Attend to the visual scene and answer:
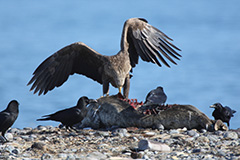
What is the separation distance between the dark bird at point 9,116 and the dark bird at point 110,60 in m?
4.22

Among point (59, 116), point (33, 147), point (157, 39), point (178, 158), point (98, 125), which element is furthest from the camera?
point (157, 39)

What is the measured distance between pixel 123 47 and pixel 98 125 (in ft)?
12.3

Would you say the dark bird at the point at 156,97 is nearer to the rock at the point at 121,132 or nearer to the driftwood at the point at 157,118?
the driftwood at the point at 157,118

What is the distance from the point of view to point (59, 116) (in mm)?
8750

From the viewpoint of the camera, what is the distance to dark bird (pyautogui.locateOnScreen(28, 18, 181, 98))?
39.6ft

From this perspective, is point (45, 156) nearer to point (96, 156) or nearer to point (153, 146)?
point (96, 156)

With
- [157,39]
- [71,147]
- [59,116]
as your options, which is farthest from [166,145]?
[157,39]

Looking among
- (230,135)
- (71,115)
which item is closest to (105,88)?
(71,115)

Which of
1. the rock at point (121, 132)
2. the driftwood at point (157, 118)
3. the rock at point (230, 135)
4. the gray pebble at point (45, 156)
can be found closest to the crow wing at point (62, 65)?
the driftwood at point (157, 118)

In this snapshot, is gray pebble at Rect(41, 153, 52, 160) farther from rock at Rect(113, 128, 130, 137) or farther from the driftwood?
the driftwood

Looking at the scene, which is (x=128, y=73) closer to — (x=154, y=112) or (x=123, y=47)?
(x=123, y=47)

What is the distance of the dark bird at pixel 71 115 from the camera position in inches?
341

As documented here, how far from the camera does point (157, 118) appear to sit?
8977mm

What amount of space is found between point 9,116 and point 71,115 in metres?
1.39
